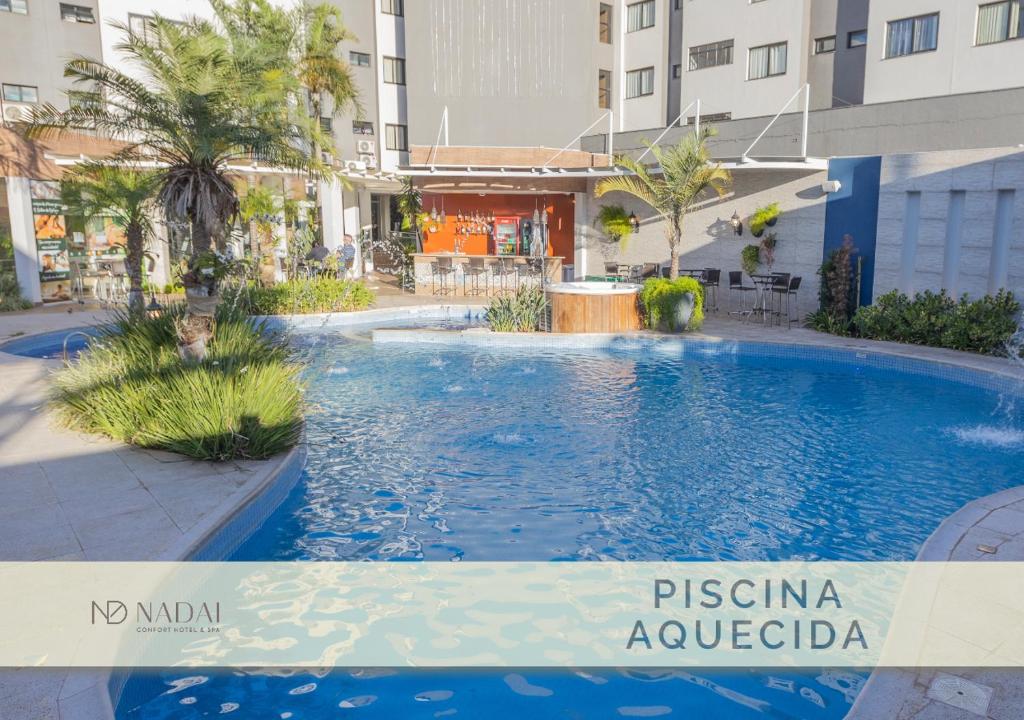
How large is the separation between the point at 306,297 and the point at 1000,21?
2292cm

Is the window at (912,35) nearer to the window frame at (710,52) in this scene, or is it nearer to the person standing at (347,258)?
the window frame at (710,52)

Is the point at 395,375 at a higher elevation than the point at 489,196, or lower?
lower

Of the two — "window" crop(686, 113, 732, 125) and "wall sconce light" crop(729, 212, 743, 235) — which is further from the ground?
"window" crop(686, 113, 732, 125)

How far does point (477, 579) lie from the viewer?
6.10m

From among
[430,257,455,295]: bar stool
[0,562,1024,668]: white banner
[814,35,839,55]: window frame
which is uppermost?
[814,35,839,55]: window frame

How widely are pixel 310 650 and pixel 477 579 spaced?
4.69ft

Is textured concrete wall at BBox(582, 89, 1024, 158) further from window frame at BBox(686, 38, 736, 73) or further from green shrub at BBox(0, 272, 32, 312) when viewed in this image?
green shrub at BBox(0, 272, 32, 312)

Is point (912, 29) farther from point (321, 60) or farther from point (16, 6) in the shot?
point (16, 6)

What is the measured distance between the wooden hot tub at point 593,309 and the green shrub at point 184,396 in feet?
23.2

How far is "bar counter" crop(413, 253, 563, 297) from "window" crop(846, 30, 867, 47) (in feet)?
50.8

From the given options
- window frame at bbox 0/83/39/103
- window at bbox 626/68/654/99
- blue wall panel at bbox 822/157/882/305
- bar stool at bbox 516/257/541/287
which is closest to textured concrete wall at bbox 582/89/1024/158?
blue wall panel at bbox 822/157/882/305

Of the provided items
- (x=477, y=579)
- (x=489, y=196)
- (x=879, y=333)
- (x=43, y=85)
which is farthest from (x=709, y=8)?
(x=477, y=579)

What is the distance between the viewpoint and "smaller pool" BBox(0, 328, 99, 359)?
14.2 meters

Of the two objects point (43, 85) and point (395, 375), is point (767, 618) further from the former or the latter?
point (43, 85)
